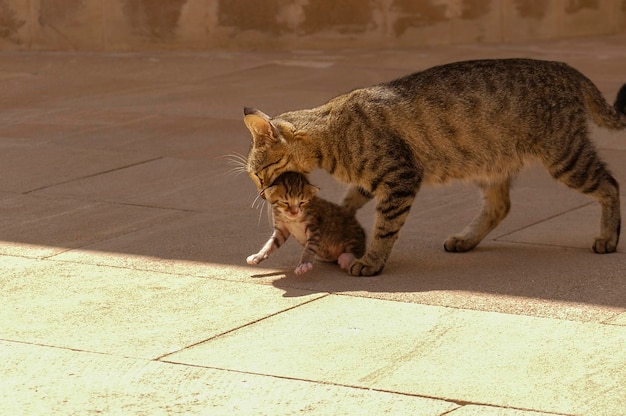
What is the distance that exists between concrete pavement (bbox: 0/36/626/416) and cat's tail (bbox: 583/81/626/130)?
2.42 ft

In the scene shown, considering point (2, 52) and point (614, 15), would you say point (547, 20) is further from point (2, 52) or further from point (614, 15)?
→ point (2, 52)

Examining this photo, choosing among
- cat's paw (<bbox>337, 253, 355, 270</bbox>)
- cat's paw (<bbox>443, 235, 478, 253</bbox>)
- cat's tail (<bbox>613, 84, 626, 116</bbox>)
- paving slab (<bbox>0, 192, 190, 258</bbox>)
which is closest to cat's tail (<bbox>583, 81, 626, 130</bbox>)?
A: cat's tail (<bbox>613, 84, 626, 116</bbox>)

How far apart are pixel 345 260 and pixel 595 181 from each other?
1569 mm

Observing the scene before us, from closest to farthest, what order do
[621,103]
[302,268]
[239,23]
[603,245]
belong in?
[302,268] → [603,245] → [621,103] → [239,23]

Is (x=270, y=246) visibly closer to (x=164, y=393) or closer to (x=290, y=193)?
(x=290, y=193)

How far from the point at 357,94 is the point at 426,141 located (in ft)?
1.65

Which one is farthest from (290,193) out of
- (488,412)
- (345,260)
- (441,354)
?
(488,412)

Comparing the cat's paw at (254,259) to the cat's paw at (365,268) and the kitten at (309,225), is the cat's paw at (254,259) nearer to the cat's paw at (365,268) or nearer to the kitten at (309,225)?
the kitten at (309,225)

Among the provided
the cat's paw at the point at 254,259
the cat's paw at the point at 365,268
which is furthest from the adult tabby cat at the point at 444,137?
the cat's paw at the point at 254,259

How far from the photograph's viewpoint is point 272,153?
7.07 m

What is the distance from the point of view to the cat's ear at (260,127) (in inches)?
274

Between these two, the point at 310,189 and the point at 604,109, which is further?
the point at 604,109

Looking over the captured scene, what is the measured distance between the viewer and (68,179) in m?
9.59

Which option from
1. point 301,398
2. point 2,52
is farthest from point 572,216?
point 2,52
